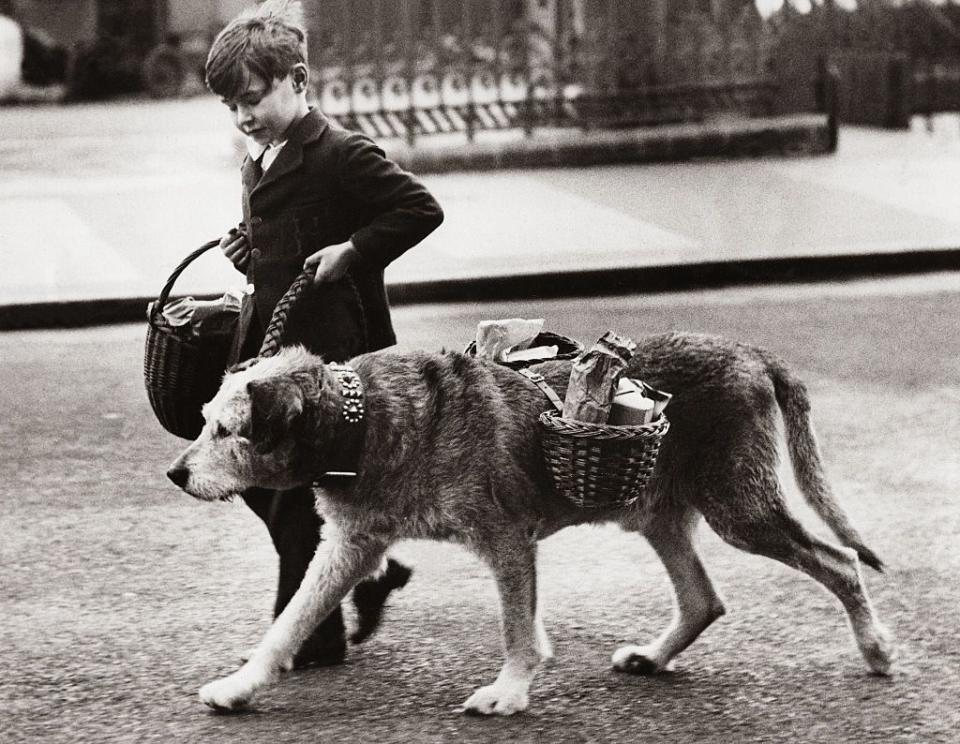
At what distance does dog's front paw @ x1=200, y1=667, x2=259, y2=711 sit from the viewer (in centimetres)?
450

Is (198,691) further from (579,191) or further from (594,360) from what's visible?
(579,191)

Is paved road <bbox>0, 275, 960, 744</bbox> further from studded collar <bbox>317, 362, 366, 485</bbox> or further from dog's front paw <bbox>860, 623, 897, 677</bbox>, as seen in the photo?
studded collar <bbox>317, 362, 366, 485</bbox>

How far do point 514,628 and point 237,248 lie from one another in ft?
4.67

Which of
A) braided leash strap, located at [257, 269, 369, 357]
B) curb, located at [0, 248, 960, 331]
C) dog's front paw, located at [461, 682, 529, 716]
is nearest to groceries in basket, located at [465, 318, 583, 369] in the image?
braided leash strap, located at [257, 269, 369, 357]

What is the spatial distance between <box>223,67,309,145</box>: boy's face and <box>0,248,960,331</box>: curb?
18.4 ft

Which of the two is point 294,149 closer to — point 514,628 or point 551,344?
point 551,344

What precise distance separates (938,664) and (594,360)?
1383 mm

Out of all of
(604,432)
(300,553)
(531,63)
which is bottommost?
(300,553)

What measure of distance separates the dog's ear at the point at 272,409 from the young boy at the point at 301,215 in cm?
55

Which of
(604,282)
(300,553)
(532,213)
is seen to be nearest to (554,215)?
(532,213)

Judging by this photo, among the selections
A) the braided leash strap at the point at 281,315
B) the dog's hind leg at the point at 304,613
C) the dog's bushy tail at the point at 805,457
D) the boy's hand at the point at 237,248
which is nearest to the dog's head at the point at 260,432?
the braided leash strap at the point at 281,315

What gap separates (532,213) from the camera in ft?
43.9

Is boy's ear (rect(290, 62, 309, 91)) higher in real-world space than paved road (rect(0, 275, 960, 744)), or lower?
higher

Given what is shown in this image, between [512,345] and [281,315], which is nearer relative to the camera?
[281,315]
